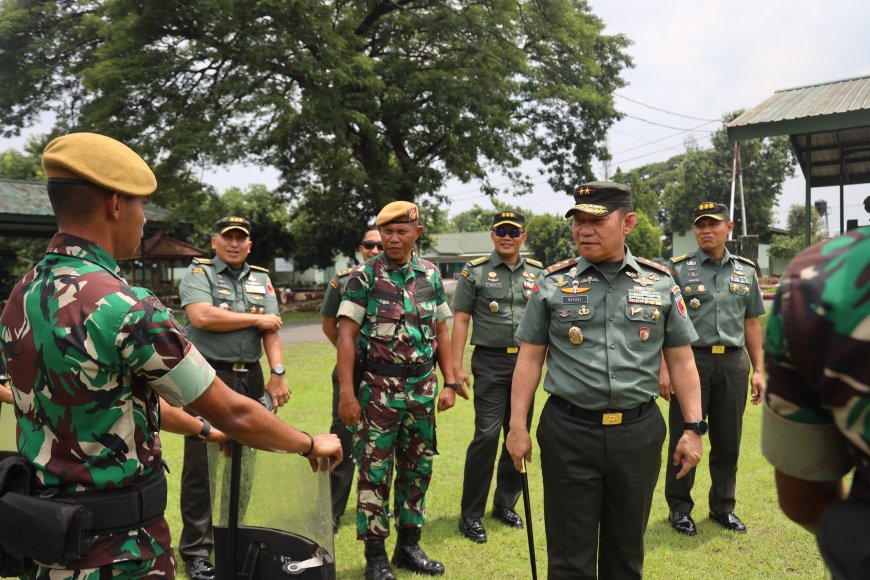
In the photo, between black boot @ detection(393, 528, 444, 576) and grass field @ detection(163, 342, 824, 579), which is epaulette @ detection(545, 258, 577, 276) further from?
black boot @ detection(393, 528, 444, 576)

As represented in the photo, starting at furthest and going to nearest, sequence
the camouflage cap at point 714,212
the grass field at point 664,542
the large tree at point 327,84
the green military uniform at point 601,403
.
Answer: the large tree at point 327,84 → the camouflage cap at point 714,212 → the grass field at point 664,542 → the green military uniform at point 601,403

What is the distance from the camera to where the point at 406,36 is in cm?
2080

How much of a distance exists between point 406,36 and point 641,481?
2021 centimetres

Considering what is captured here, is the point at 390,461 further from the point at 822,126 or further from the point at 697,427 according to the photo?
the point at 822,126

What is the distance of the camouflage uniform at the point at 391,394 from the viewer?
367cm

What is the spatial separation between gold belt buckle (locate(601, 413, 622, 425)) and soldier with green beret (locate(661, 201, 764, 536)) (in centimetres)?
191

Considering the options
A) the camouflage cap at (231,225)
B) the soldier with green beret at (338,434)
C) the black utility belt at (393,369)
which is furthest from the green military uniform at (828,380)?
the camouflage cap at (231,225)

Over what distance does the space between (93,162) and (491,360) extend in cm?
330

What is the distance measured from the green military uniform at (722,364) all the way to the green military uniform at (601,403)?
1.68m

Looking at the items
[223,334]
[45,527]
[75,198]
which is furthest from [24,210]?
[45,527]

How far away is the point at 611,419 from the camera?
9.13 feet

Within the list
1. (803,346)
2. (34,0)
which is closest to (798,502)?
(803,346)

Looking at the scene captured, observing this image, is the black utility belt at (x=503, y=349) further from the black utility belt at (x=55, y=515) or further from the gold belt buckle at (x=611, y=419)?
the black utility belt at (x=55, y=515)

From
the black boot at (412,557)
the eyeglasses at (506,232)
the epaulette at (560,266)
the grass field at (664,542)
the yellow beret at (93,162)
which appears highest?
the yellow beret at (93,162)
